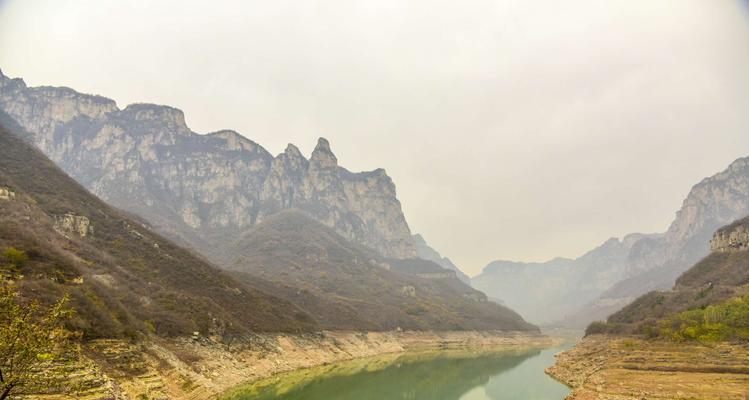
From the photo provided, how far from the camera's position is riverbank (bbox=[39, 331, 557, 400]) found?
31.5 m

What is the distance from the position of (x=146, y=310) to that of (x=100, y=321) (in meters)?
16.9

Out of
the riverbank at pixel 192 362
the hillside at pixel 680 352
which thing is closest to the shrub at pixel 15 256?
the riverbank at pixel 192 362

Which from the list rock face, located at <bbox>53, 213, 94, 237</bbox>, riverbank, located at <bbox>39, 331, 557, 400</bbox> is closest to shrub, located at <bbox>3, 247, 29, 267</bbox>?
riverbank, located at <bbox>39, 331, 557, 400</bbox>

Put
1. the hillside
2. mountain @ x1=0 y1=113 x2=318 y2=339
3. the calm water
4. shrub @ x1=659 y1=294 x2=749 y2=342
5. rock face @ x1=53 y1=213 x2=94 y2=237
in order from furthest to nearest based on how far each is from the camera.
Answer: rock face @ x1=53 y1=213 x2=94 y2=237 → shrub @ x1=659 y1=294 x2=749 y2=342 → the calm water → mountain @ x1=0 y1=113 x2=318 y2=339 → the hillside

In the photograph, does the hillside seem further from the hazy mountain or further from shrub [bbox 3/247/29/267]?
shrub [bbox 3/247/29/267]

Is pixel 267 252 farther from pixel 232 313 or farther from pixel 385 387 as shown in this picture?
pixel 385 387

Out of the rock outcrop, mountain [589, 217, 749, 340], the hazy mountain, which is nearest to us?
the rock outcrop

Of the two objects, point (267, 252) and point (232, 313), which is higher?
point (267, 252)

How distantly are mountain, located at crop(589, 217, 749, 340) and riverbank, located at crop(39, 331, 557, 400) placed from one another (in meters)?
56.9

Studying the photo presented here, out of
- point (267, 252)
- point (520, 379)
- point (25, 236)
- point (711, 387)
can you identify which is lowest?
point (520, 379)

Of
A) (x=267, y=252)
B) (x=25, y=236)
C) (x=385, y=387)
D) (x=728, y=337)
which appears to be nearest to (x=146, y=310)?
(x=25, y=236)

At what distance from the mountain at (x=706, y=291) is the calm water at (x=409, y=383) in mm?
22138

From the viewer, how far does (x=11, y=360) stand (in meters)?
14.9

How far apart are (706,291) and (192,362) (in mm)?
87489
